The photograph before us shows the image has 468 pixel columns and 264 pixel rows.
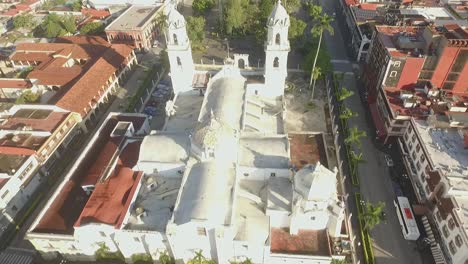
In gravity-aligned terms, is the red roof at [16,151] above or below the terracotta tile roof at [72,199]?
above

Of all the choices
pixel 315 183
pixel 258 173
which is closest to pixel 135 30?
pixel 258 173

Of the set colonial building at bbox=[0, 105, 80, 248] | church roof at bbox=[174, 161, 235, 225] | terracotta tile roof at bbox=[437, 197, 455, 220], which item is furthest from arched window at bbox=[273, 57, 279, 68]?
colonial building at bbox=[0, 105, 80, 248]

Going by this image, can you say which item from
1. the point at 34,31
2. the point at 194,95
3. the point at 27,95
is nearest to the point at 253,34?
the point at 194,95

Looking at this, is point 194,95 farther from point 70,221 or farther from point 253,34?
point 253,34

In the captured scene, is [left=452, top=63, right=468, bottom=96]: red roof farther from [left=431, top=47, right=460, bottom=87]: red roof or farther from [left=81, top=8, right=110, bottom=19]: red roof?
[left=81, top=8, right=110, bottom=19]: red roof

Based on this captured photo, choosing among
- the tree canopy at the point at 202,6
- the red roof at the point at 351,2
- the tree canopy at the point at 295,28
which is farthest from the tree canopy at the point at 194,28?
the red roof at the point at 351,2

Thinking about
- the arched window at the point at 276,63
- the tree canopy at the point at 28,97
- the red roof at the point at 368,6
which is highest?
the arched window at the point at 276,63

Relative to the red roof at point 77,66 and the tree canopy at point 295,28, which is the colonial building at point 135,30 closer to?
the red roof at point 77,66
